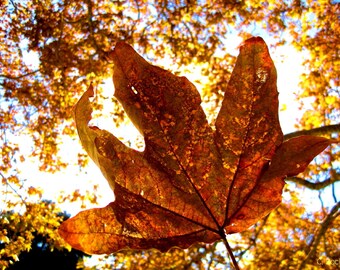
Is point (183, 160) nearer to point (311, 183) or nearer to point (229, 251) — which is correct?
point (229, 251)

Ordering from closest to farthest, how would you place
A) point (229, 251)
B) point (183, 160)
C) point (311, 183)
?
1. point (229, 251)
2. point (183, 160)
3. point (311, 183)

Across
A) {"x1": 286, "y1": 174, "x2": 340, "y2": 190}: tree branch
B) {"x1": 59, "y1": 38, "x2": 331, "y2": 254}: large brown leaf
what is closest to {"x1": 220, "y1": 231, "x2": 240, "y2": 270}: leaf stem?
{"x1": 59, "y1": 38, "x2": 331, "y2": 254}: large brown leaf

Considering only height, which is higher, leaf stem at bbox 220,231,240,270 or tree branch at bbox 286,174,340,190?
tree branch at bbox 286,174,340,190

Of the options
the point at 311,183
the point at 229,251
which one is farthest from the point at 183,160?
the point at 311,183

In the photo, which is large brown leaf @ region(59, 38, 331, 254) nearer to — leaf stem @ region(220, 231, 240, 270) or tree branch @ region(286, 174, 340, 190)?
leaf stem @ region(220, 231, 240, 270)

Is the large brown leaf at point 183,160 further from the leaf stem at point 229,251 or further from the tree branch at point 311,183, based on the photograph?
the tree branch at point 311,183

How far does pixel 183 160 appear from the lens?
1.03 metres

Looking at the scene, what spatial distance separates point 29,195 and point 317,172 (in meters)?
7.19

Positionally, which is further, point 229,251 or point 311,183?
point 311,183

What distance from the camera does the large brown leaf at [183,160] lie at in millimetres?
947

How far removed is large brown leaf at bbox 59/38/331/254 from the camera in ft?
3.11

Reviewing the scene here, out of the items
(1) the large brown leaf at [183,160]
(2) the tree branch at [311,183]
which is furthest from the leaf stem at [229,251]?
(2) the tree branch at [311,183]

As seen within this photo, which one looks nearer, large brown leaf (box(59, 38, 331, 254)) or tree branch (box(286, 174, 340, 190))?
large brown leaf (box(59, 38, 331, 254))

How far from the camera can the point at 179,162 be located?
3.36ft
